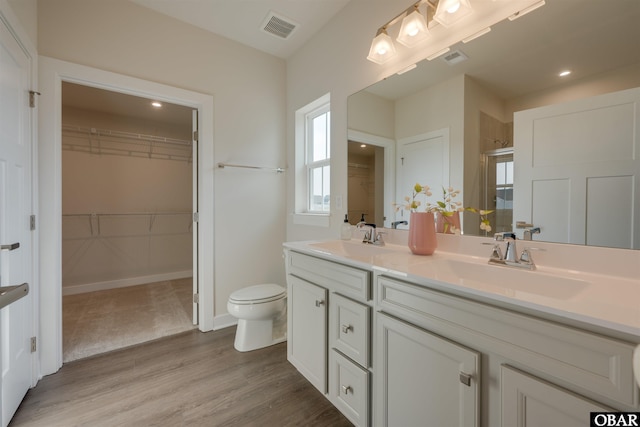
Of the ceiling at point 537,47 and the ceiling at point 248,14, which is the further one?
the ceiling at point 248,14

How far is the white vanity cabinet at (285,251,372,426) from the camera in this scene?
1.17 metres

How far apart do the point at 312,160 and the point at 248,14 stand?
1.27 m

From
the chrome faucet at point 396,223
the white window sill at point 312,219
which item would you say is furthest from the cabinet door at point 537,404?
the white window sill at point 312,219

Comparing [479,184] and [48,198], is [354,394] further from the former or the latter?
[48,198]

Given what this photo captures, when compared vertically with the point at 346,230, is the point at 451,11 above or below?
above

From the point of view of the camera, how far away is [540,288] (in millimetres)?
951

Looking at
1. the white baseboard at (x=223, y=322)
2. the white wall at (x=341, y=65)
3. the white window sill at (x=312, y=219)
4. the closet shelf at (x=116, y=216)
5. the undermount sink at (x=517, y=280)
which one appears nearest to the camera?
the undermount sink at (x=517, y=280)

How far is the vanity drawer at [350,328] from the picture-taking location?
1161mm

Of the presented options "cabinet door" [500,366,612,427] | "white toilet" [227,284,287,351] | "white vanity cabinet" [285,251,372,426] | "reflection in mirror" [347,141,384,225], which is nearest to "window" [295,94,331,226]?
"reflection in mirror" [347,141,384,225]

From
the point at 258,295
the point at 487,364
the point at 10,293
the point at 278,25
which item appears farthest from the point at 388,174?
the point at 10,293

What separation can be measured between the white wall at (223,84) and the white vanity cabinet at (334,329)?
1.00m

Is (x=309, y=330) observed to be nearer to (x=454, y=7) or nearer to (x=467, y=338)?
(x=467, y=338)

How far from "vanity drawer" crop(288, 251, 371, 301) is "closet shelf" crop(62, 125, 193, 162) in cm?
329

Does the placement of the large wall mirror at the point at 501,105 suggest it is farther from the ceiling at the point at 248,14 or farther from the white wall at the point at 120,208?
the white wall at the point at 120,208
